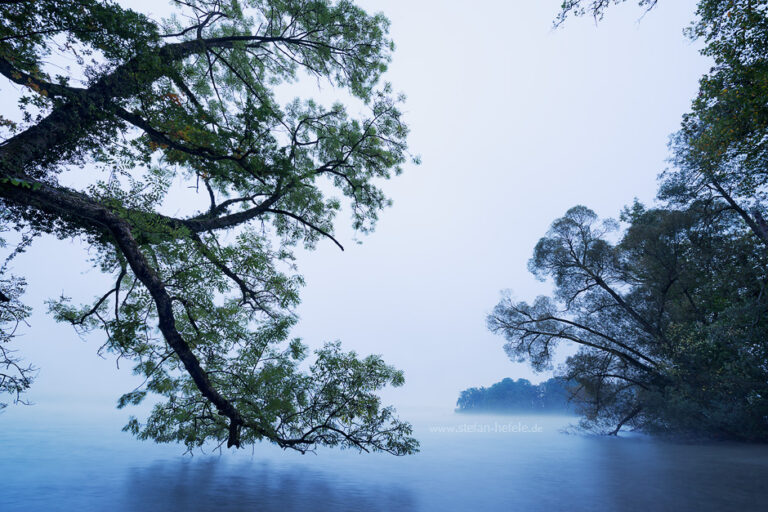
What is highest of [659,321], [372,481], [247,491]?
[659,321]

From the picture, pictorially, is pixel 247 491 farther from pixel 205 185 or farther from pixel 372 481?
pixel 205 185

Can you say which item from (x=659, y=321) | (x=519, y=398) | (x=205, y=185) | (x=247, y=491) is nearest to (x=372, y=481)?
(x=247, y=491)

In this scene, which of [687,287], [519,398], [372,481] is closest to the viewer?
[372,481]

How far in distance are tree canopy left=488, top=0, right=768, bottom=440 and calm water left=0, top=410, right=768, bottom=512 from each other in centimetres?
305

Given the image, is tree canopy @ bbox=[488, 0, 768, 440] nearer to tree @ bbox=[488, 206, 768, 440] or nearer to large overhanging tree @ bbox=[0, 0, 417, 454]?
tree @ bbox=[488, 206, 768, 440]

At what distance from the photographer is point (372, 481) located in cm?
1052

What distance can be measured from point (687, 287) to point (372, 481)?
716 inches

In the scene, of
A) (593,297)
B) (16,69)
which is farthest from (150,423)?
(593,297)

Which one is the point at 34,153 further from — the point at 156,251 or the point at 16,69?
the point at 156,251

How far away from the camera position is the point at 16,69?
5707mm

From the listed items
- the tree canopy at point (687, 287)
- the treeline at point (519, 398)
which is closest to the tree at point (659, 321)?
the tree canopy at point (687, 287)

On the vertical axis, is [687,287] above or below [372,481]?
above

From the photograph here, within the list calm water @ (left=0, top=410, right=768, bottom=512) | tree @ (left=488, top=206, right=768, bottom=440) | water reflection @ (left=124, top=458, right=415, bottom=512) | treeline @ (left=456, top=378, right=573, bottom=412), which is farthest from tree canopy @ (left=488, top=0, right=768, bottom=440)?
treeline @ (left=456, top=378, right=573, bottom=412)

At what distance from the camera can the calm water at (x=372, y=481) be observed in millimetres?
7684
